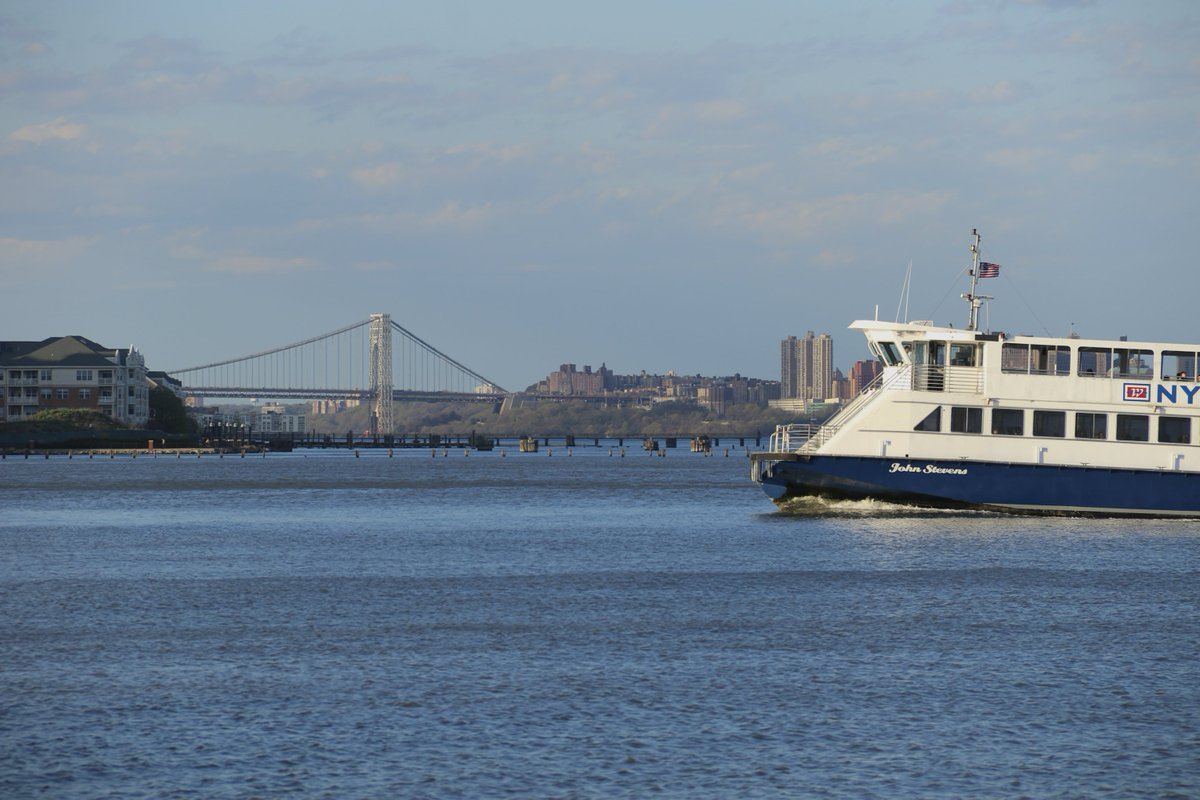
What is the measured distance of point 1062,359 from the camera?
152ft

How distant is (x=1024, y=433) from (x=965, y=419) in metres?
1.89

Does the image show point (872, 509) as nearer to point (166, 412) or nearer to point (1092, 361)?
point (1092, 361)

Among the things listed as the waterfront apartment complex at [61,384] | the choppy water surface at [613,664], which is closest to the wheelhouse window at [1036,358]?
the choppy water surface at [613,664]

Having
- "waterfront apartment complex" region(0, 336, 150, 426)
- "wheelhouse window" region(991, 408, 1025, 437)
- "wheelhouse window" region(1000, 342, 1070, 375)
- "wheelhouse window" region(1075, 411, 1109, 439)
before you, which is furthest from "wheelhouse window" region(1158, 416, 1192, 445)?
"waterfront apartment complex" region(0, 336, 150, 426)

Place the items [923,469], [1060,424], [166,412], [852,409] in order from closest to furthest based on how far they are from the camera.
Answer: [923,469] < [1060,424] < [852,409] < [166,412]

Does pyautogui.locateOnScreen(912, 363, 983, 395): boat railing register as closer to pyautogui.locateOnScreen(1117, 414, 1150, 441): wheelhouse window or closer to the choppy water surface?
the choppy water surface

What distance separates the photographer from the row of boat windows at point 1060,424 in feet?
149

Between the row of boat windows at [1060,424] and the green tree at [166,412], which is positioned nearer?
the row of boat windows at [1060,424]

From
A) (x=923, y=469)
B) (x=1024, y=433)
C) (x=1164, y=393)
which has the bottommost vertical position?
(x=923, y=469)

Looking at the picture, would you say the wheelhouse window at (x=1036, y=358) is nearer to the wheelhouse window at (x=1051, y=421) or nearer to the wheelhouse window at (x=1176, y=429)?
the wheelhouse window at (x=1051, y=421)

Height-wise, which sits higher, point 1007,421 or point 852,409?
point 852,409

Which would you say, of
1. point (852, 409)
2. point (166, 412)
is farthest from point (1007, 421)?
point (166, 412)

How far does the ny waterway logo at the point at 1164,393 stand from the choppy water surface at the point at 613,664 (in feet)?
13.3

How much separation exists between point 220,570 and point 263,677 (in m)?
15.0
